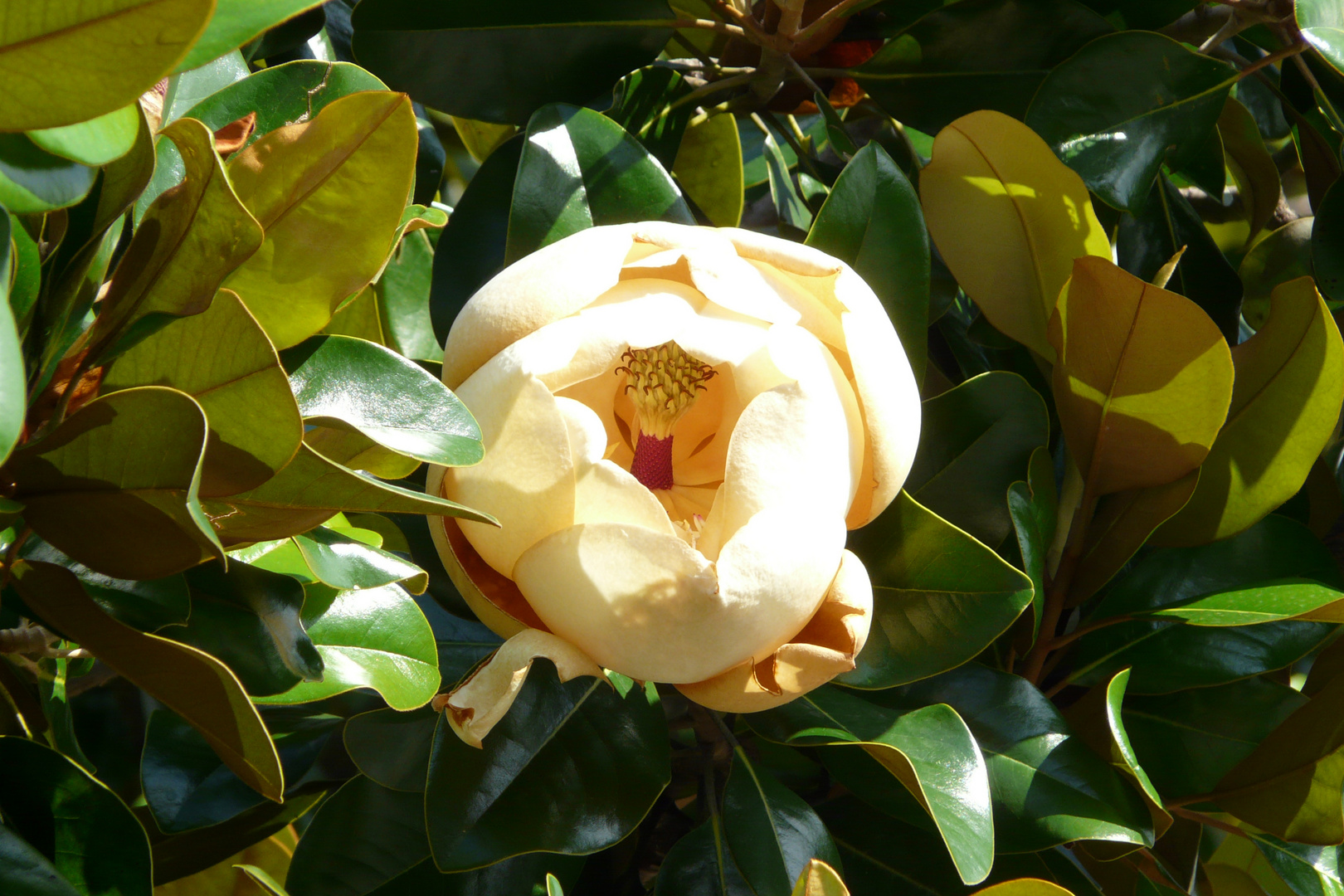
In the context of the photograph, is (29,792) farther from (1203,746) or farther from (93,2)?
(1203,746)

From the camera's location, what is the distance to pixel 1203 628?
3.48 feet

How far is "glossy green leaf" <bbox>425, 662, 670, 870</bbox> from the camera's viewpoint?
0.81 meters

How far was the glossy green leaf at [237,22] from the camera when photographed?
1.70 ft

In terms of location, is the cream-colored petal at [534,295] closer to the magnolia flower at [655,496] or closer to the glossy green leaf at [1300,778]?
the magnolia flower at [655,496]

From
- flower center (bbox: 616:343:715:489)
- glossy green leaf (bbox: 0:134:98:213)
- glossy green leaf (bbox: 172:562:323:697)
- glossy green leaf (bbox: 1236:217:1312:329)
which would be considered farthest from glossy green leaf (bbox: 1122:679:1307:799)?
glossy green leaf (bbox: 0:134:98:213)

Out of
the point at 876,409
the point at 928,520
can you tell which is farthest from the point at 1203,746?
the point at 876,409

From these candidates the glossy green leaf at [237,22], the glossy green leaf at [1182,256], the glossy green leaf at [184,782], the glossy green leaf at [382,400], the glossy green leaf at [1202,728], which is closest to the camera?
the glossy green leaf at [237,22]

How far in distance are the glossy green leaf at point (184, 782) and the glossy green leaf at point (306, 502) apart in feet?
1.21

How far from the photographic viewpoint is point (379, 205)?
68 centimetres

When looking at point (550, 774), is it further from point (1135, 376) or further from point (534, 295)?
point (1135, 376)

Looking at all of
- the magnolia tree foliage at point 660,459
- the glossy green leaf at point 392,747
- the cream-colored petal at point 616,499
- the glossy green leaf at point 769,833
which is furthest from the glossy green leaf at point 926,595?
the glossy green leaf at point 392,747

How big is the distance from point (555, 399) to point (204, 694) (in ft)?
0.89

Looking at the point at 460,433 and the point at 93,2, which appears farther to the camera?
the point at 460,433

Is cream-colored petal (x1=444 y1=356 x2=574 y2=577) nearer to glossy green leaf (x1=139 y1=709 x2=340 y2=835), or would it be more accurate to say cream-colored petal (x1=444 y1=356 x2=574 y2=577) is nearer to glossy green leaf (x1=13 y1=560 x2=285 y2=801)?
glossy green leaf (x1=13 y1=560 x2=285 y2=801)
